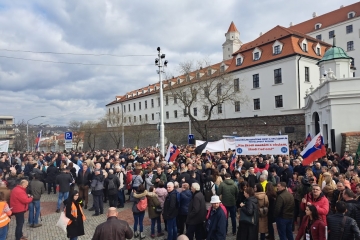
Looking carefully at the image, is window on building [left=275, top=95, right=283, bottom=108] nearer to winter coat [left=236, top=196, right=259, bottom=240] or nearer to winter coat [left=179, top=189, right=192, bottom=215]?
winter coat [left=179, top=189, right=192, bottom=215]

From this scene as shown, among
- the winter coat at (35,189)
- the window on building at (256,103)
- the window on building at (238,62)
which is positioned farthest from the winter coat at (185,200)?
the window on building at (238,62)

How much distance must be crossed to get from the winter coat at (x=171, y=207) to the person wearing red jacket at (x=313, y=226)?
3193mm

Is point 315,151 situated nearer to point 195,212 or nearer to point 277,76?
point 195,212

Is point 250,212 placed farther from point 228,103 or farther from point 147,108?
point 147,108

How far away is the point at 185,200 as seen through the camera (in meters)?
7.33

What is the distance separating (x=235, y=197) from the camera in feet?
26.0

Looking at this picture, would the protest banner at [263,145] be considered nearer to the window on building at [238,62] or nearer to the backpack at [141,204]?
the backpack at [141,204]

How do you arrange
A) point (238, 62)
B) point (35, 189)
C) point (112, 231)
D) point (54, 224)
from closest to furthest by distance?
point (112, 231)
point (35, 189)
point (54, 224)
point (238, 62)

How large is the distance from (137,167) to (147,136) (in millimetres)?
45530

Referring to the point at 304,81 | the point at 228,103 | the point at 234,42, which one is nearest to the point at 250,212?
the point at 304,81

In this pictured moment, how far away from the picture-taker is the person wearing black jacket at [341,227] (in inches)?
184

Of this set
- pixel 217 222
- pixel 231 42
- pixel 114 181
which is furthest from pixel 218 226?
pixel 231 42

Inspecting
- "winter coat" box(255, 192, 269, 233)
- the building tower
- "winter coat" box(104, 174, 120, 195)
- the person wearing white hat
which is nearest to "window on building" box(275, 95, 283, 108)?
"winter coat" box(104, 174, 120, 195)

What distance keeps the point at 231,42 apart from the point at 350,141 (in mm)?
54734
